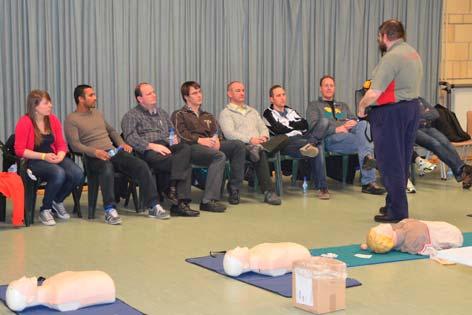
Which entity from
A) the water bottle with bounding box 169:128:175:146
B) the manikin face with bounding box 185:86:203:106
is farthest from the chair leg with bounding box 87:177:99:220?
the manikin face with bounding box 185:86:203:106

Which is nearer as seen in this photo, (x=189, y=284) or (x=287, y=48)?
(x=189, y=284)

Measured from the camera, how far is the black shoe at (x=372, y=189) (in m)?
6.59

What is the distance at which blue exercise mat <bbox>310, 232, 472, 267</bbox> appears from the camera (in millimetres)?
3983

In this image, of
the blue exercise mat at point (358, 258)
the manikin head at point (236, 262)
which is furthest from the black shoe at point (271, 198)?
the manikin head at point (236, 262)

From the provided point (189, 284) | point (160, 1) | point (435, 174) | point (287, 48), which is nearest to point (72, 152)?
point (160, 1)

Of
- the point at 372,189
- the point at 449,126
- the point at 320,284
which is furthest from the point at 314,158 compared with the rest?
the point at 320,284

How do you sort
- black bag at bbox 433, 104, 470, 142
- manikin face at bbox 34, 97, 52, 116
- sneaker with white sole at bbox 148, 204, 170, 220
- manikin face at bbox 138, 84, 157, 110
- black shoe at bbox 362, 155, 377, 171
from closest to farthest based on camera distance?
1. manikin face at bbox 34, 97, 52, 116
2. sneaker with white sole at bbox 148, 204, 170, 220
3. manikin face at bbox 138, 84, 157, 110
4. black shoe at bbox 362, 155, 377, 171
5. black bag at bbox 433, 104, 470, 142

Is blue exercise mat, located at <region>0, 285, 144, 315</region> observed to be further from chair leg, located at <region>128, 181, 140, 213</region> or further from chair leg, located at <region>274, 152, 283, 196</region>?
chair leg, located at <region>274, 152, 283, 196</region>

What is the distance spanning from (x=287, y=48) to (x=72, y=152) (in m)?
2.90

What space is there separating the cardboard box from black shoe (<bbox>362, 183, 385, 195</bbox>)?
139 inches

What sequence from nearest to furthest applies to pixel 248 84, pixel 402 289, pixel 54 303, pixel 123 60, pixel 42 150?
pixel 54 303 < pixel 402 289 < pixel 42 150 < pixel 123 60 < pixel 248 84

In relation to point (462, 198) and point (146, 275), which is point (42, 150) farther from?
point (462, 198)

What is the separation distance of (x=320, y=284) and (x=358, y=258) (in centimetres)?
104

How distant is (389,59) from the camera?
491 cm
